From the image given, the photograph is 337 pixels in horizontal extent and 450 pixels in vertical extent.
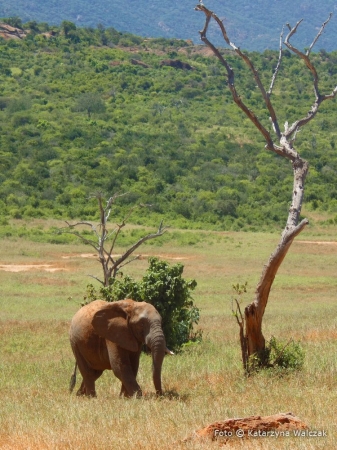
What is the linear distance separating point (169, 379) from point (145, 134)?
64422 mm

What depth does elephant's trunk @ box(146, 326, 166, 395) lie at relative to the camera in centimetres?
982

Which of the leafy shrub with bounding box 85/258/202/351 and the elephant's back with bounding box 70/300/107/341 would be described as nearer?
the elephant's back with bounding box 70/300/107/341

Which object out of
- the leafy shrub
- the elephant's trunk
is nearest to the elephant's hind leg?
the elephant's trunk

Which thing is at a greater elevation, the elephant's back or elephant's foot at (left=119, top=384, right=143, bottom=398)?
the elephant's back

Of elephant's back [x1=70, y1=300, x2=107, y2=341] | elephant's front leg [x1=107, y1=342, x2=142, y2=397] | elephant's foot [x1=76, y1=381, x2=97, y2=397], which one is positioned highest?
elephant's back [x1=70, y1=300, x2=107, y2=341]

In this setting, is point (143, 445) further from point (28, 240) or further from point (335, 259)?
point (28, 240)

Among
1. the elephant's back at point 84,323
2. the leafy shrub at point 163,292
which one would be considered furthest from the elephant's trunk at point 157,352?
the leafy shrub at point 163,292

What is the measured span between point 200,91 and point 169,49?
30.0 metres

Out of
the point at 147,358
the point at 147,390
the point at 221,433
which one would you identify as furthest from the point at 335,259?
the point at 221,433

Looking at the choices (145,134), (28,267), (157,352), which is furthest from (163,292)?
(145,134)

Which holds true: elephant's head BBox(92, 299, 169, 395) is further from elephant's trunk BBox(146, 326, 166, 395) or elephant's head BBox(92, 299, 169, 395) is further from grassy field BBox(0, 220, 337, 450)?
grassy field BBox(0, 220, 337, 450)

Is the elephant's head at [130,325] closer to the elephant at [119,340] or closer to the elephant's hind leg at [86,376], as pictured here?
the elephant at [119,340]

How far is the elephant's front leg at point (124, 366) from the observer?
10217 mm

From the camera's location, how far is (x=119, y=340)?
10398mm
